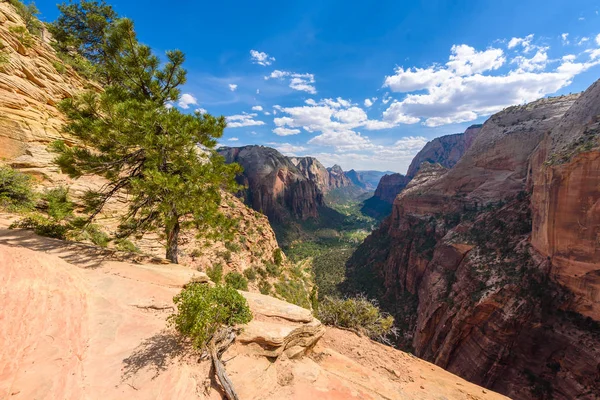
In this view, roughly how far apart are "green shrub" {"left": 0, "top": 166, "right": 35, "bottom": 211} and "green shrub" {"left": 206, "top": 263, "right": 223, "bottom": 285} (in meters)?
11.1

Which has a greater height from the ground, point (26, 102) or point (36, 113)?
point (26, 102)

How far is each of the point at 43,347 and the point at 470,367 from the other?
38026 mm

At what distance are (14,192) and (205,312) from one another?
1430 centimetres

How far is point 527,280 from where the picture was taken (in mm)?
26844

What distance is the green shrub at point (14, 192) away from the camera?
11.7 metres

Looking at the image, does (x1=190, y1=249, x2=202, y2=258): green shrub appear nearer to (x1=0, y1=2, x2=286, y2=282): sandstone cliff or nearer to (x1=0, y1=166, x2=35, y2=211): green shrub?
(x1=0, y1=2, x2=286, y2=282): sandstone cliff

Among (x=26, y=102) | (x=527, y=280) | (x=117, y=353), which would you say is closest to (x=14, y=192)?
(x=26, y=102)

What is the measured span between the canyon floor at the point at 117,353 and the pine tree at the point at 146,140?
303cm

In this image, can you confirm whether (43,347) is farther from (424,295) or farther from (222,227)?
(424,295)

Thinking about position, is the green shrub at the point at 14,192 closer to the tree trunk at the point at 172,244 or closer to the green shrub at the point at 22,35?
the tree trunk at the point at 172,244

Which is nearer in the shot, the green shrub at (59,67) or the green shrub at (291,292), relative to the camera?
the green shrub at (59,67)

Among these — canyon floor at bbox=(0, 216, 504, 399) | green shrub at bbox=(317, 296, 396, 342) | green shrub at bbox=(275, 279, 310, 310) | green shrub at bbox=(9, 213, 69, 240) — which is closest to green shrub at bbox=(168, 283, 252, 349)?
canyon floor at bbox=(0, 216, 504, 399)

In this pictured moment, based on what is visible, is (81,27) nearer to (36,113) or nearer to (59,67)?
(59,67)

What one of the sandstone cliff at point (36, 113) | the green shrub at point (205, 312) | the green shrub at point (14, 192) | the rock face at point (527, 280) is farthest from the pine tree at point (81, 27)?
the rock face at point (527, 280)
